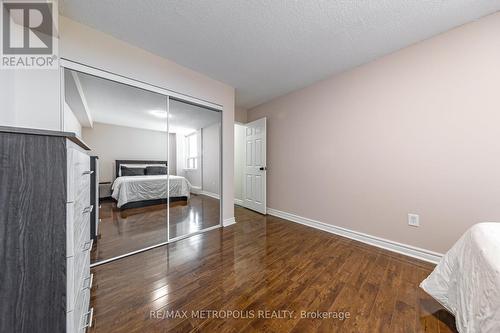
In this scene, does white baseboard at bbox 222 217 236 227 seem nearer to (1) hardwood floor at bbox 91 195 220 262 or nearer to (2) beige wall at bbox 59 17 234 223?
(2) beige wall at bbox 59 17 234 223

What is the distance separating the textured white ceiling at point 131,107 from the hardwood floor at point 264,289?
172cm

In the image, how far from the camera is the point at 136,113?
7.95 feet

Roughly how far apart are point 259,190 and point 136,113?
2638 mm

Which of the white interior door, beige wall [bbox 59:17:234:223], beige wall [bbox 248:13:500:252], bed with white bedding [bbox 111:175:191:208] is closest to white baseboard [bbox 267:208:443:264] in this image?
beige wall [bbox 248:13:500:252]

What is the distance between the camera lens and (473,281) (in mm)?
996

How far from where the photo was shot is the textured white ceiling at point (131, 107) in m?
2.00

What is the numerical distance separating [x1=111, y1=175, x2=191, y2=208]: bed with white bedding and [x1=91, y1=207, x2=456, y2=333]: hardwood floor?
2.50 ft

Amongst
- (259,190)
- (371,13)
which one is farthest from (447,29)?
(259,190)

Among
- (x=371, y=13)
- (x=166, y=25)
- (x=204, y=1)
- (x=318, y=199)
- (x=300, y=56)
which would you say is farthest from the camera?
(x=318, y=199)

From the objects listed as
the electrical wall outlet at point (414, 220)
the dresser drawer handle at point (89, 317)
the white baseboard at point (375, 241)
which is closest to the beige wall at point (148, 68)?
the white baseboard at point (375, 241)

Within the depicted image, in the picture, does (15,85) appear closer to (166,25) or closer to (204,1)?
(166,25)

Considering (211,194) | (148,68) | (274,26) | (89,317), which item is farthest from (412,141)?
(89,317)

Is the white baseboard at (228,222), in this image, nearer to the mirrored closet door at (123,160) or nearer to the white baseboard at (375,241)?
the mirrored closet door at (123,160)

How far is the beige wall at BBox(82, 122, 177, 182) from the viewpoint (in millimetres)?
2186
